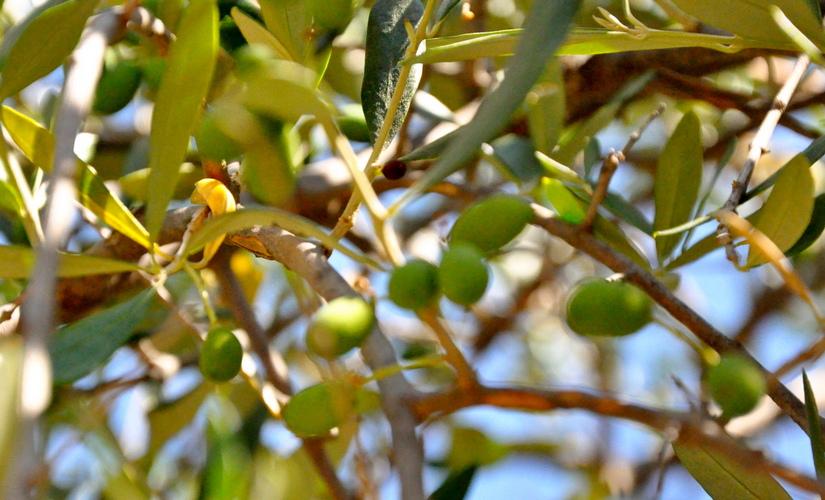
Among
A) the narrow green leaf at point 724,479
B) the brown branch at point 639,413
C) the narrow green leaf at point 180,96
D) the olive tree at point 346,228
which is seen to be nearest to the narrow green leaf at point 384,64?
the olive tree at point 346,228

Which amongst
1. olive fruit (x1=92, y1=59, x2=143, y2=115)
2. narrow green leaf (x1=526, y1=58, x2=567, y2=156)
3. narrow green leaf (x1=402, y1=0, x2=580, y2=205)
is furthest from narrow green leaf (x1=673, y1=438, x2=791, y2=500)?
olive fruit (x1=92, y1=59, x2=143, y2=115)

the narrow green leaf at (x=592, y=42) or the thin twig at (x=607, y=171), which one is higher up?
the narrow green leaf at (x=592, y=42)

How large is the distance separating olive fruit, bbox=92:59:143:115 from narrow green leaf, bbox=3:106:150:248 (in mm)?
345

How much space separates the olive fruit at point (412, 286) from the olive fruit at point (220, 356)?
0.18m

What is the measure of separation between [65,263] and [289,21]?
0.27 metres

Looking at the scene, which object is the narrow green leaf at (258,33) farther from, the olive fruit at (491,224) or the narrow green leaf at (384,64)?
the olive fruit at (491,224)

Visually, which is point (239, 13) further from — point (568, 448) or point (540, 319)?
point (540, 319)

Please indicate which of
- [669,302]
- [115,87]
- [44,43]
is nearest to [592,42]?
[669,302]

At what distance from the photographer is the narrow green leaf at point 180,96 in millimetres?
520

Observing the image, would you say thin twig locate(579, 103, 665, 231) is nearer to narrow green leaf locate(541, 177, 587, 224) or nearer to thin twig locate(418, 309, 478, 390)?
narrow green leaf locate(541, 177, 587, 224)

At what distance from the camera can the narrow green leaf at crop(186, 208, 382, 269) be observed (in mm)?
477

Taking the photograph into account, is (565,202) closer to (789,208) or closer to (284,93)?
(789,208)

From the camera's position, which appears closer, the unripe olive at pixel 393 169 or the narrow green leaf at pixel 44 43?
the narrow green leaf at pixel 44 43

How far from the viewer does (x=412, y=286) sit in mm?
495
